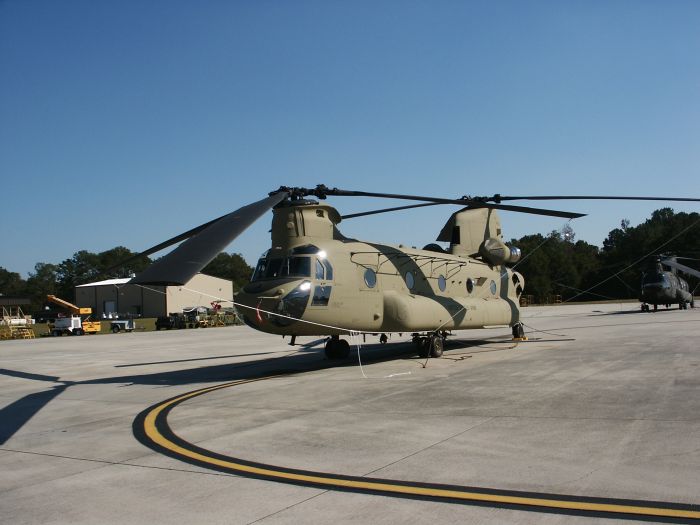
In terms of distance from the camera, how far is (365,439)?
756 cm

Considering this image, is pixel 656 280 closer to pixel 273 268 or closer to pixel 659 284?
pixel 659 284

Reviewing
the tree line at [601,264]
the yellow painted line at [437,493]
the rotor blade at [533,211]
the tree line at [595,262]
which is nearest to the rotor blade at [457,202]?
the rotor blade at [533,211]

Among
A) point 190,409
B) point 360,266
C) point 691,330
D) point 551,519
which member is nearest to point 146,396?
point 190,409

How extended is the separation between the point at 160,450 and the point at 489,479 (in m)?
4.22

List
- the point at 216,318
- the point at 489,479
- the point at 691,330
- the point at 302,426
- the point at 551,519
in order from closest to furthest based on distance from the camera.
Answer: the point at 551,519 < the point at 489,479 < the point at 302,426 < the point at 691,330 < the point at 216,318

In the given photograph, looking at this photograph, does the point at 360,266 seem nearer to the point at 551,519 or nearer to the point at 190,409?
the point at 190,409

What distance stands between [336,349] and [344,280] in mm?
3876

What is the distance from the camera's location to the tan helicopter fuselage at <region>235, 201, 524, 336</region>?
13984 mm

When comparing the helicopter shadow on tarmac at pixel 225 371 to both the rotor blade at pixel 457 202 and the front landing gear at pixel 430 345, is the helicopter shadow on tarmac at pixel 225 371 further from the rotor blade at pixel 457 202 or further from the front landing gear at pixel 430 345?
the rotor blade at pixel 457 202

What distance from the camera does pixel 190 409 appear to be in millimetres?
10367

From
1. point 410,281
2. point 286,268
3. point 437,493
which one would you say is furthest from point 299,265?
point 437,493

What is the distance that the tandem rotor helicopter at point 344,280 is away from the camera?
13.8 metres

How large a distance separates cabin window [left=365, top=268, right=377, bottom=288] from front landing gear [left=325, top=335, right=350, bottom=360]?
304 centimetres

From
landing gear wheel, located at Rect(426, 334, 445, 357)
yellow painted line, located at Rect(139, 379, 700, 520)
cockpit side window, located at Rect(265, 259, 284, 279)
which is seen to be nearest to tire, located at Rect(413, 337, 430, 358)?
landing gear wheel, located at Rect(426, 334, 445, 357)
